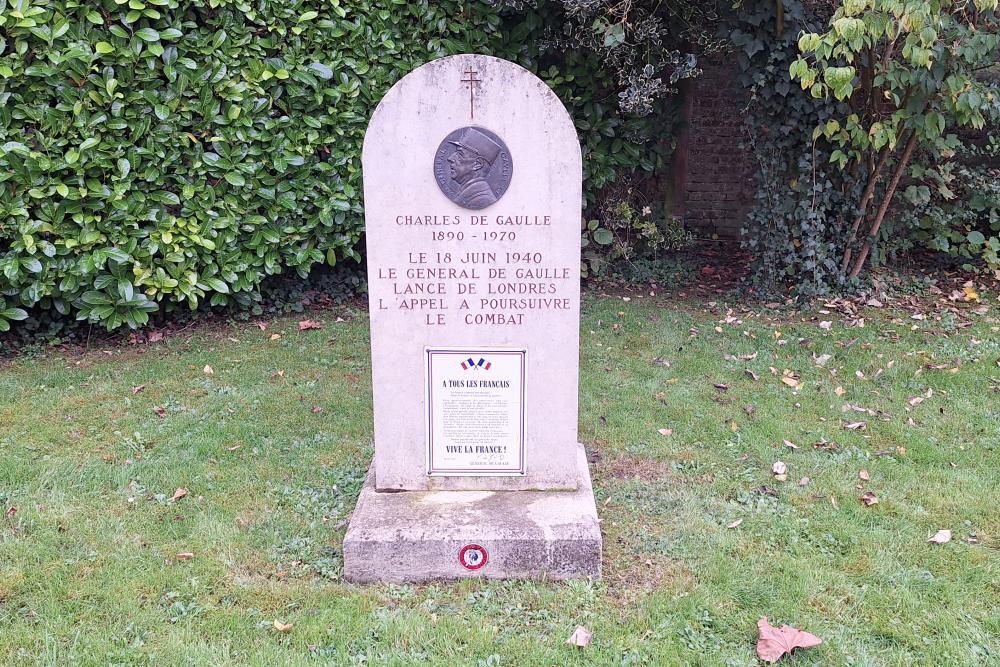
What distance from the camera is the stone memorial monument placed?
9.78 ft

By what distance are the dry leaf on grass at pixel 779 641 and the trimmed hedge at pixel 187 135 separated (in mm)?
4519

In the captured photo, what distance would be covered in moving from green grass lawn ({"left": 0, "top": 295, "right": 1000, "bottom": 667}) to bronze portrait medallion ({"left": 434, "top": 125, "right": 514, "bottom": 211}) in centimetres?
147

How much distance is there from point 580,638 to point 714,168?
A: 24.9 feet

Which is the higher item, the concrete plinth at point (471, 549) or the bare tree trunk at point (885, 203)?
the bare tree trunk at point (885, 203)

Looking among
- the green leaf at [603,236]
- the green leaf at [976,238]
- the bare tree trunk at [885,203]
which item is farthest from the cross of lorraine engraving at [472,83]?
the green leaf at [976,238]

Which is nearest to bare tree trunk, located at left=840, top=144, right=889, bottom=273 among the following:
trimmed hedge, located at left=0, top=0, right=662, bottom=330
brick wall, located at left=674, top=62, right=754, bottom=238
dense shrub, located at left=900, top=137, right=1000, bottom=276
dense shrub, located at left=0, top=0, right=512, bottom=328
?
dense shrub, located at left=900, top=137, right=1000, bottom=276

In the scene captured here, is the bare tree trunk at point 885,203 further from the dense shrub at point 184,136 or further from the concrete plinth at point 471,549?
the concrete plinth at point 471,549

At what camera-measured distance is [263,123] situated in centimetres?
575

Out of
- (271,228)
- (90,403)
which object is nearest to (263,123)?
(271,228)

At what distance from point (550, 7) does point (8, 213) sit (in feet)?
14.2

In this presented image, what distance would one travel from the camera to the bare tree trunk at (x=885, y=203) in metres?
6.38

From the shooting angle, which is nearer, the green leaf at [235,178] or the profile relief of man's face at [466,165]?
the profile relief of man's face at [466,165]

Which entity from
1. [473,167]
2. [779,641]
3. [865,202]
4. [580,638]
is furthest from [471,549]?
[865,202]

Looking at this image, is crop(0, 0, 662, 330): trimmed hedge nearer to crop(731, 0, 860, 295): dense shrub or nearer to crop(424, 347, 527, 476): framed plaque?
crop(731, 0, 860, 295): dense shrub
